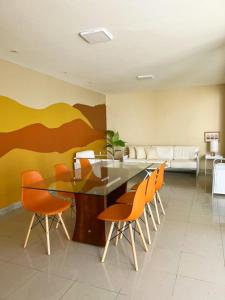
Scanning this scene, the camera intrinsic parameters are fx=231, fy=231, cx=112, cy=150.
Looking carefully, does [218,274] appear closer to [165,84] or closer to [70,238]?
[70,238]

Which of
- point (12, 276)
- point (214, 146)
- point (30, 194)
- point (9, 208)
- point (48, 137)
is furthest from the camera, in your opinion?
point (214, 146)

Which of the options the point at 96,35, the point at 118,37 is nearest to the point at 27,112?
the point at 96,35

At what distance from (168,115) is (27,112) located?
4.17 meters

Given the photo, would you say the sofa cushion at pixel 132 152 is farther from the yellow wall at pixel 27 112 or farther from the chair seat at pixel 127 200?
the chair seat at pixel 127 200

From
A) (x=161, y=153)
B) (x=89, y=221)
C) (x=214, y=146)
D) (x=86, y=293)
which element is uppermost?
(x=214, y=146)

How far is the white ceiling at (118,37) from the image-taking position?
2.26 metres

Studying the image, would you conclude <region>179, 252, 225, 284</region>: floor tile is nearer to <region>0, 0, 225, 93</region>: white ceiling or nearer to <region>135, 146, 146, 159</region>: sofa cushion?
<region>0, 0, 225, 93</region>: white ceiling

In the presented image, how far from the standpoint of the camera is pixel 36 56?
363 centimetres

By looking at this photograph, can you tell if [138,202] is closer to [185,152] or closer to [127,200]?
[127,200]

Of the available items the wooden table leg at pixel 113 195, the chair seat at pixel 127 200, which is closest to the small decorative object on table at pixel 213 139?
the wooden table leg at pixel 113 195

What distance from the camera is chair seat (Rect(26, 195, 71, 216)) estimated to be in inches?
101

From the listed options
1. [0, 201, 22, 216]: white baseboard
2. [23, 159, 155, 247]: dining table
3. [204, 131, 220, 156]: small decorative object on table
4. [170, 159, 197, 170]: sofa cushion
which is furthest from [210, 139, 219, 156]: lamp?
[0, 201, 22, 216]: white baseboard

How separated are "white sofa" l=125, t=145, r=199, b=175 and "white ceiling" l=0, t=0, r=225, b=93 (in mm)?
Result: 2247

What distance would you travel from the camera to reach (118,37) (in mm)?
2957
